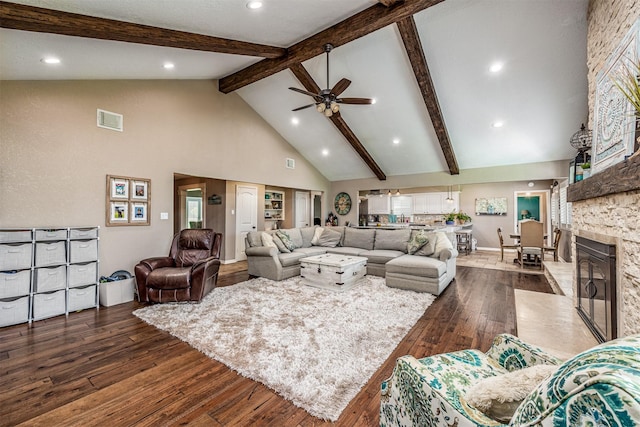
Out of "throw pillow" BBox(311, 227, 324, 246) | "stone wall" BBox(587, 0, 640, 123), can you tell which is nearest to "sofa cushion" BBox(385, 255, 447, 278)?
"throw pillow" BBox(311, 227, 324, 246)

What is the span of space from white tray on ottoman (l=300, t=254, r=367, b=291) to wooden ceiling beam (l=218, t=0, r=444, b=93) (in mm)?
3203

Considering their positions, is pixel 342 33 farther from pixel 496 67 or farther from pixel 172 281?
pixel 172 281

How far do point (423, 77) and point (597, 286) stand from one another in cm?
367

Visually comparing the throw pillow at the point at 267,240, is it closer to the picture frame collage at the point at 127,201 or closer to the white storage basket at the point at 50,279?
the picture frame collage at the point at 127,201

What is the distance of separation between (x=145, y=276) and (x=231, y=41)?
332cm

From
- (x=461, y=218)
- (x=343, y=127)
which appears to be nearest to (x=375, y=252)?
(x=343, y=127)

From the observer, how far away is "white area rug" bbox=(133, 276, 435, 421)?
76.3 inches

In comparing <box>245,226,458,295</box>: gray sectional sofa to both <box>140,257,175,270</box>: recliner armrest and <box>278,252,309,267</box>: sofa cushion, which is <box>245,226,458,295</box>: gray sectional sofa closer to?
<box>278,252,309,267</box>: sofa cushion

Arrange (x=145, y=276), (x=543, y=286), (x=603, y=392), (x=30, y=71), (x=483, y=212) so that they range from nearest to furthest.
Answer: (x=603, y=392) < (x=30, y=71) < (x=145, y=276) < (x=543, y=286) < (x=483, y=212)

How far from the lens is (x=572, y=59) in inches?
153

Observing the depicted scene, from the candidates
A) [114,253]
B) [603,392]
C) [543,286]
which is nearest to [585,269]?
[543,286]

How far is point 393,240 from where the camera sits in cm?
526

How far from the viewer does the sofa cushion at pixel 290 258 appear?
474 cm

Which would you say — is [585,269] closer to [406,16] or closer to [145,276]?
[406,16]
